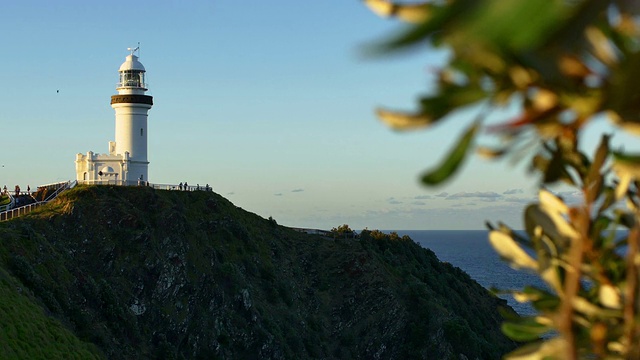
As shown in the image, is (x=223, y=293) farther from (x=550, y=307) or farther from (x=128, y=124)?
(x=550, y=307)

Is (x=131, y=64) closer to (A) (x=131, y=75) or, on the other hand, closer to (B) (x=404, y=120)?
(A) (x=131, y=75)

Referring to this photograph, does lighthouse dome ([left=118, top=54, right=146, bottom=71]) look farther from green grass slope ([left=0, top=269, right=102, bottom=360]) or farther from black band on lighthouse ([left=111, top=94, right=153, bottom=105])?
green grass slope ([left=0, top=269, right=102, bottom=360])

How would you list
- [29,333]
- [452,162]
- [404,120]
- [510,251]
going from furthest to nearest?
[29,333]
[510,251]
[404,120]
[452,162]

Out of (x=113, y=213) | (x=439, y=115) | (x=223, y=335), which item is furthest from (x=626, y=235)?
(x=113, y=213)

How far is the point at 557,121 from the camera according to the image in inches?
81.5

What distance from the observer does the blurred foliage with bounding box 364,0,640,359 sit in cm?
131

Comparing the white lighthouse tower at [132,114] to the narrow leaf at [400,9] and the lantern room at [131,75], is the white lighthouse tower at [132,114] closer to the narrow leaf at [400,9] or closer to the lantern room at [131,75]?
the lantern room at [131,75]

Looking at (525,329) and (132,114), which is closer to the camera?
(525,329)

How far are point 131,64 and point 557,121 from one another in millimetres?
59254

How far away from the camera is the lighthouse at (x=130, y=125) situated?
2183 inches

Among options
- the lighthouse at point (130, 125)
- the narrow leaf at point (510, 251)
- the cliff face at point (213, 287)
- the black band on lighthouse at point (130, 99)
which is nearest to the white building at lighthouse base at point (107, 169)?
the lighthouse at point (130, 125)

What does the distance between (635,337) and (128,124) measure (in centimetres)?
5778

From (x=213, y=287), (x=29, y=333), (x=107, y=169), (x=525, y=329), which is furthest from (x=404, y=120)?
(x=107, y=169)

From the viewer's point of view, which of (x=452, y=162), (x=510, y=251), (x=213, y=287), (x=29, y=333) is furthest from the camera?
(x=213, y=287)
